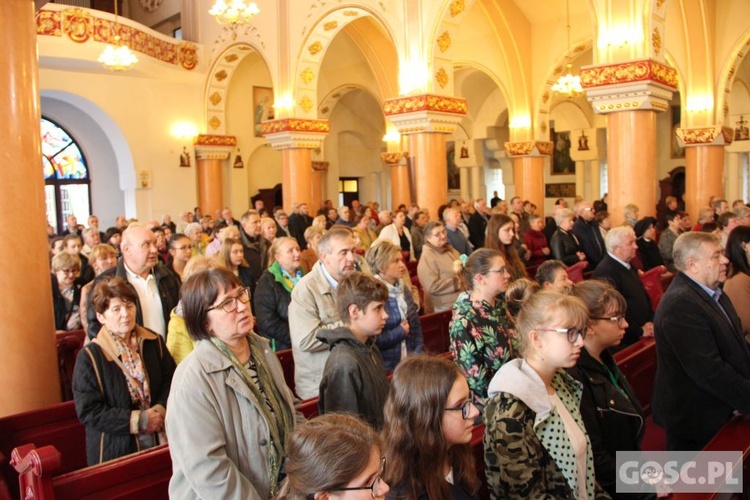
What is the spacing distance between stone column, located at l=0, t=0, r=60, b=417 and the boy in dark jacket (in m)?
2.18

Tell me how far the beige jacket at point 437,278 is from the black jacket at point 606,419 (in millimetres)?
3149

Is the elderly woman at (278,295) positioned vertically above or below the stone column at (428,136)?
below

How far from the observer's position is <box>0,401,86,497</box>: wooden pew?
145 inches

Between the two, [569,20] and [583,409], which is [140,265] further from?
[569,20]

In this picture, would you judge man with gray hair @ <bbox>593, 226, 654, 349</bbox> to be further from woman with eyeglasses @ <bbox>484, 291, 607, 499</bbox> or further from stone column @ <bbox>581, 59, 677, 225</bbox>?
stone column @ <bbox>581, 59, 677, 225</bbox>

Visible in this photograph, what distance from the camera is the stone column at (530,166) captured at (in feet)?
53.6

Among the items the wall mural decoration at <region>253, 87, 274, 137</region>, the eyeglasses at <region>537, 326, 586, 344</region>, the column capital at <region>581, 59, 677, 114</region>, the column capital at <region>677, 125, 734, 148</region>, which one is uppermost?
the wall mural decoration at <region>253, 87, 274, 137</region>

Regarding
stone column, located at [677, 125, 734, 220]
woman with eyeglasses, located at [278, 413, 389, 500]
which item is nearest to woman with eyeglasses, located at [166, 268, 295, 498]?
woman with eyeglasses, located at [278, 413, 389, 500]

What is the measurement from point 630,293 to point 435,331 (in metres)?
1.65

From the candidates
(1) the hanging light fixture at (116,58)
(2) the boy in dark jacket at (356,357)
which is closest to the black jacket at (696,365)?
(2) the boy in dark jacket at (356,357)

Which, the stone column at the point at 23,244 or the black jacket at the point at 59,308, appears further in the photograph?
the black jacket at the point at 59,308

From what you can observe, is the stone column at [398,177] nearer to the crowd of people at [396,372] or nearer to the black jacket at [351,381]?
the crowd of people at [396,372]

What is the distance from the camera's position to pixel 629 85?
8992 mm

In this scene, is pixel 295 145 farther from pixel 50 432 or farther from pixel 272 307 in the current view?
pixel 50 432
